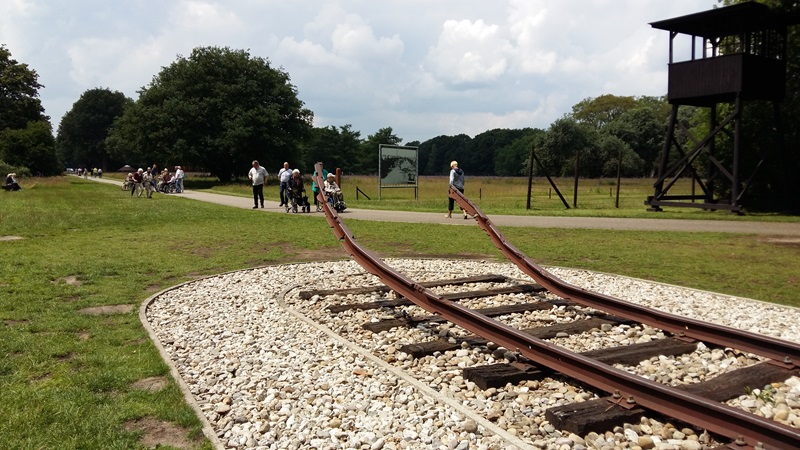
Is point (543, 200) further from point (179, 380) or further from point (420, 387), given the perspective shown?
point (179, 380)

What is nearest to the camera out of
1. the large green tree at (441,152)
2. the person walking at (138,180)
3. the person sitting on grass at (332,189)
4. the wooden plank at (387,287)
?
the wooden plank at (387,287)

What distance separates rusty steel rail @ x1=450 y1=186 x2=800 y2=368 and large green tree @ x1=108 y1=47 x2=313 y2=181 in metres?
50.3

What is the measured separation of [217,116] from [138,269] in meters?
50.8

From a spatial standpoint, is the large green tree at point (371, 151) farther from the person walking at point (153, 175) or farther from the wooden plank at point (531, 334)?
the wooden plank at point (531, 334)

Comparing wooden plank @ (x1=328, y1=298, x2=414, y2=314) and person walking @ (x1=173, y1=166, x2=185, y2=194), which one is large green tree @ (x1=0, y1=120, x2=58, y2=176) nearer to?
person walking @ (x1=173, y1=166, x2=185, y2=194)

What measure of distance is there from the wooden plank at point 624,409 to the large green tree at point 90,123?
126403 mm

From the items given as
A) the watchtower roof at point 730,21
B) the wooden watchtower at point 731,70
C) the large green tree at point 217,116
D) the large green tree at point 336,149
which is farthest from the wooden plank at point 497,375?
the large green tree at point 336,149

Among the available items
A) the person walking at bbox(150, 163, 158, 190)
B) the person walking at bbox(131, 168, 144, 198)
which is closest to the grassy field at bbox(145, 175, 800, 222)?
the person walking at bbox(150, 163, 158, 190)

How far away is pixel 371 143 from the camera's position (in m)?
Result: 119

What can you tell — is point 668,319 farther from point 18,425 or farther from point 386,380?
point 18,425

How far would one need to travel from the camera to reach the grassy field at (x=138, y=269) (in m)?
4.14

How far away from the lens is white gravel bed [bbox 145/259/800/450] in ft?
12.8

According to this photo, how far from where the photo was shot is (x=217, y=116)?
58.2 m

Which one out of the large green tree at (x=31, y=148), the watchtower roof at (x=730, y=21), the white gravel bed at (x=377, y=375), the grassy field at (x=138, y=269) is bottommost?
the white gravel bed at (x=377, y=375)
